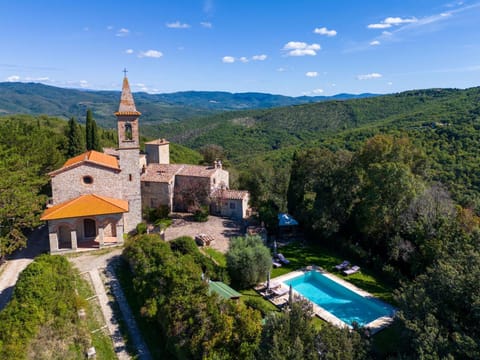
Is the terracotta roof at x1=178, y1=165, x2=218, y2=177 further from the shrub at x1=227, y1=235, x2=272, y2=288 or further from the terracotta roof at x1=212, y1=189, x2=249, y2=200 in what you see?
the shrub at x1=227, y1=235, x2=272, y2=288

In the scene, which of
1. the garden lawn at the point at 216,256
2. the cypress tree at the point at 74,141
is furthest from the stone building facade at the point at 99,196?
the cypress tree at the point at 74,141

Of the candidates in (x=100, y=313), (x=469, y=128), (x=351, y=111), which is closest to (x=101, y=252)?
(x=100, y=313)

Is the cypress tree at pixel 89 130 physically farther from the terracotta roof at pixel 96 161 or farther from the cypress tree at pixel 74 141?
the terracotta roof at pixel 96 161

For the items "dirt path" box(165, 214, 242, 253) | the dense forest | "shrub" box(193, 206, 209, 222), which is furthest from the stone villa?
the dense forest

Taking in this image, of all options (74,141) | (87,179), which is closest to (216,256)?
(87,179)

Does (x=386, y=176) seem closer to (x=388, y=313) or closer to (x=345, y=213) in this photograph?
(x=345, y=213)
